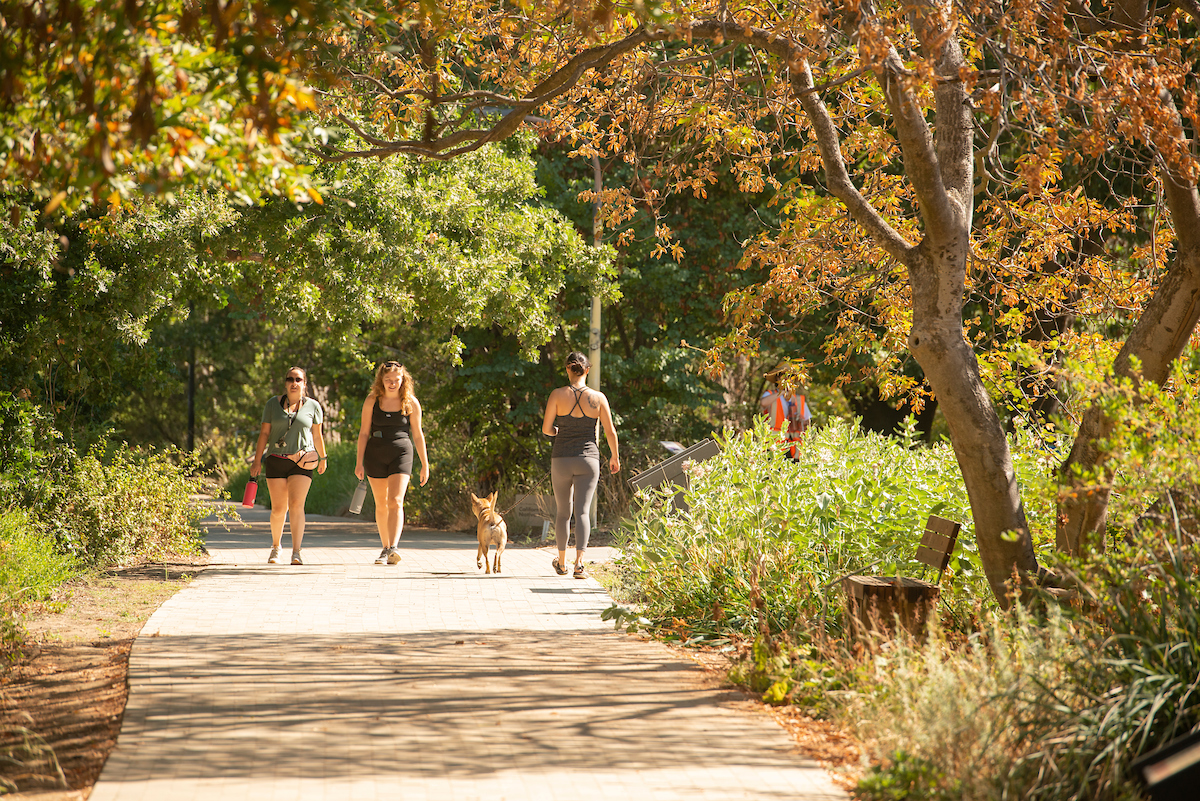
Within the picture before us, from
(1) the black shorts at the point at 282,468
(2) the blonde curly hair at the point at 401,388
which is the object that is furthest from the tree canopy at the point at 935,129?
(1) the black shorts at the point at 282,468

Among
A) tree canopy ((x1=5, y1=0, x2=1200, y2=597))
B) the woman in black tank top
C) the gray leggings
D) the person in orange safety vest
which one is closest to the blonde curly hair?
the woman in black tank top

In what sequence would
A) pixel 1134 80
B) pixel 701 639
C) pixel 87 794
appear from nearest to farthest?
pixel 87 794
pixel 1134 80
pixel 701 639

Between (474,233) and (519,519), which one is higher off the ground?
(474,233)

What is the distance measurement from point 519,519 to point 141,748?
34.2 feet

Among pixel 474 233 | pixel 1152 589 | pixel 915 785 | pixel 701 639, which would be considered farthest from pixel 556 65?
pixel 915 785

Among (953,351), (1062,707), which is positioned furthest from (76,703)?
(953,351)

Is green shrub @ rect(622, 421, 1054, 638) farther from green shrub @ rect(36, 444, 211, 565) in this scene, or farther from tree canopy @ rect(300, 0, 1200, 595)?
green shrub @ rect(36, 444, 211, 565)

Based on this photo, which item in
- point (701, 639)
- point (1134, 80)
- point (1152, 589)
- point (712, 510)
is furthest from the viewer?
point (712, 510)

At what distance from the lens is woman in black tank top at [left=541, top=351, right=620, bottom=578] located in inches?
392

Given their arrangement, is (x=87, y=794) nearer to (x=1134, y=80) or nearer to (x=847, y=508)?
(x=847, y=508)

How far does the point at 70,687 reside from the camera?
18.8ft

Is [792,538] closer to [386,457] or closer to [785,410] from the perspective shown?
[386,457]

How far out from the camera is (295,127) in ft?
15.0

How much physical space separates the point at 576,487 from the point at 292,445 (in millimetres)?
2685
